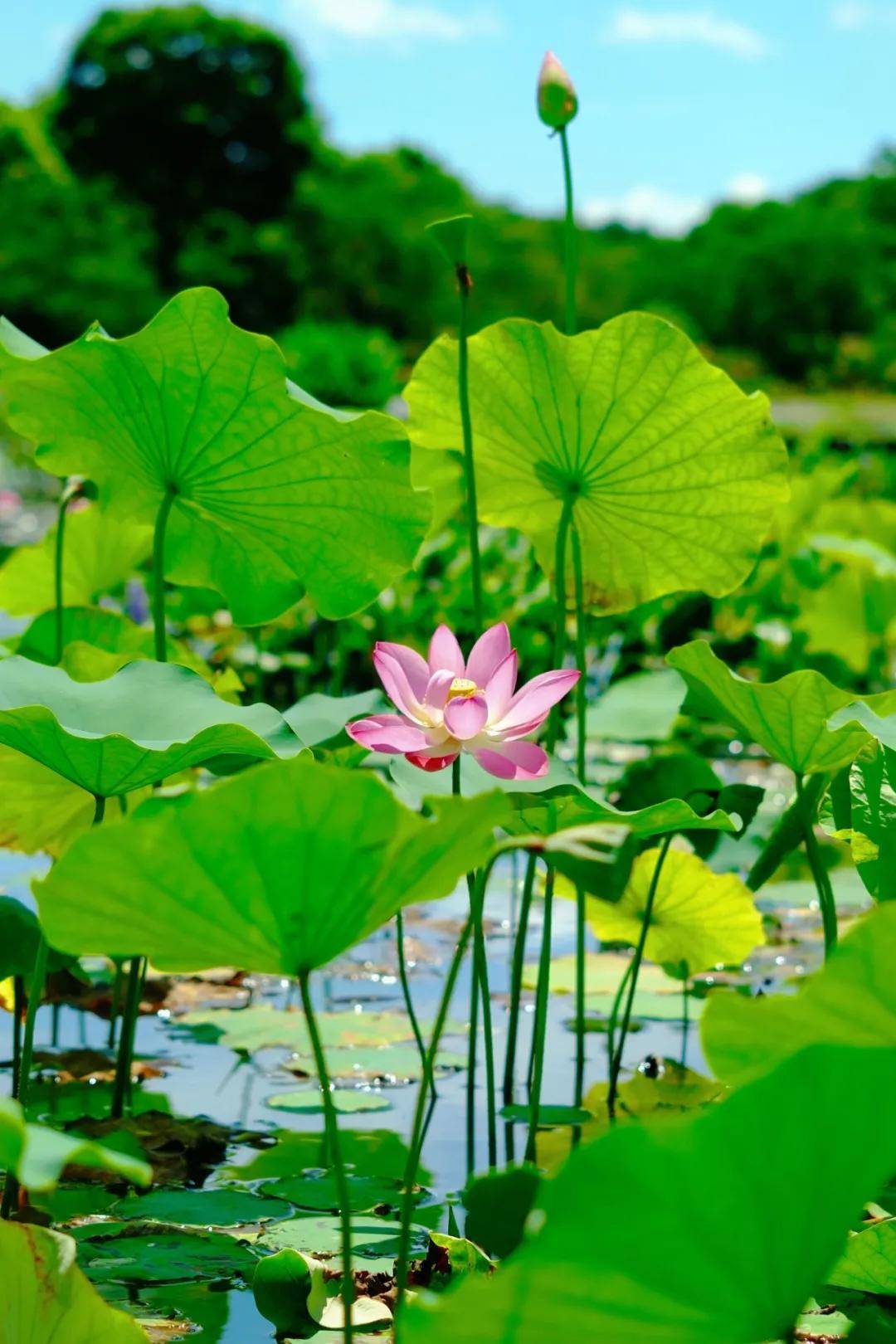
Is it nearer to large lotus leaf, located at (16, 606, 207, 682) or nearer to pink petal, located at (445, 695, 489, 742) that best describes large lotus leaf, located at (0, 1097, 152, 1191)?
pink petal, located at (445, 695, 489, 742)

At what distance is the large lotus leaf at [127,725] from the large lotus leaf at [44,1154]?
30cm

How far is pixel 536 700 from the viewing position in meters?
0.90

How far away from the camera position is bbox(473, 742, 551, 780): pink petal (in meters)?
0.86

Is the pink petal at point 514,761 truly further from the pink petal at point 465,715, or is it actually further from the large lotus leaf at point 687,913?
the large lotus leaf at point 687,913

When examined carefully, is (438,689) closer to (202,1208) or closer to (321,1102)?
(202,1208)

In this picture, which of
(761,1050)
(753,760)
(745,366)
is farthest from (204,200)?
(761,1050)

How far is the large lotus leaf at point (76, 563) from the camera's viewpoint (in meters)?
1.71

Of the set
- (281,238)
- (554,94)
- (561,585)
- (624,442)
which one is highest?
(281,238)

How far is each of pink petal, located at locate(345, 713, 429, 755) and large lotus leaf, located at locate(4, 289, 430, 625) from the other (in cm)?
28

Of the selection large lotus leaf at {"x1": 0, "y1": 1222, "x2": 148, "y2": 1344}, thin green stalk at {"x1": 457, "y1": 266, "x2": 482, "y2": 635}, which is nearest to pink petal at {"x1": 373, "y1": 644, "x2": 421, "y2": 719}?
thin green stalk at {"x1": 457, "y1": 266, "x2": 482, "y2": 635}

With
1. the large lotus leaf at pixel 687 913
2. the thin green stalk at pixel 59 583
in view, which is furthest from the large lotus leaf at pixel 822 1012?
the thin green stalk at pixel 59 583

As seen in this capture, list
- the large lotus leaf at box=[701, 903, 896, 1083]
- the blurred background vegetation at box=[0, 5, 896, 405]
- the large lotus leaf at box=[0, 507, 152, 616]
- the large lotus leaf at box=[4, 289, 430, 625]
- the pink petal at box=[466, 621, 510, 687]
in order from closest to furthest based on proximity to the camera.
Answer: the large lotus leaf at box=[701, 903, 896, 1083] < the pink petal at box=[466, 621, 510, 687] < the large lotus leaf at box=[4, 289, 430, 625] < the large lotus leaf at box=[0, 507, 152, 616] < the blurred background vegetation at box=[0, 5, 896, 405]

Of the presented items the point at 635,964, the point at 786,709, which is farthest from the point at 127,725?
the point at 635,964

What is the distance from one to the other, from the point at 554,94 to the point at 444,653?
44 cm
